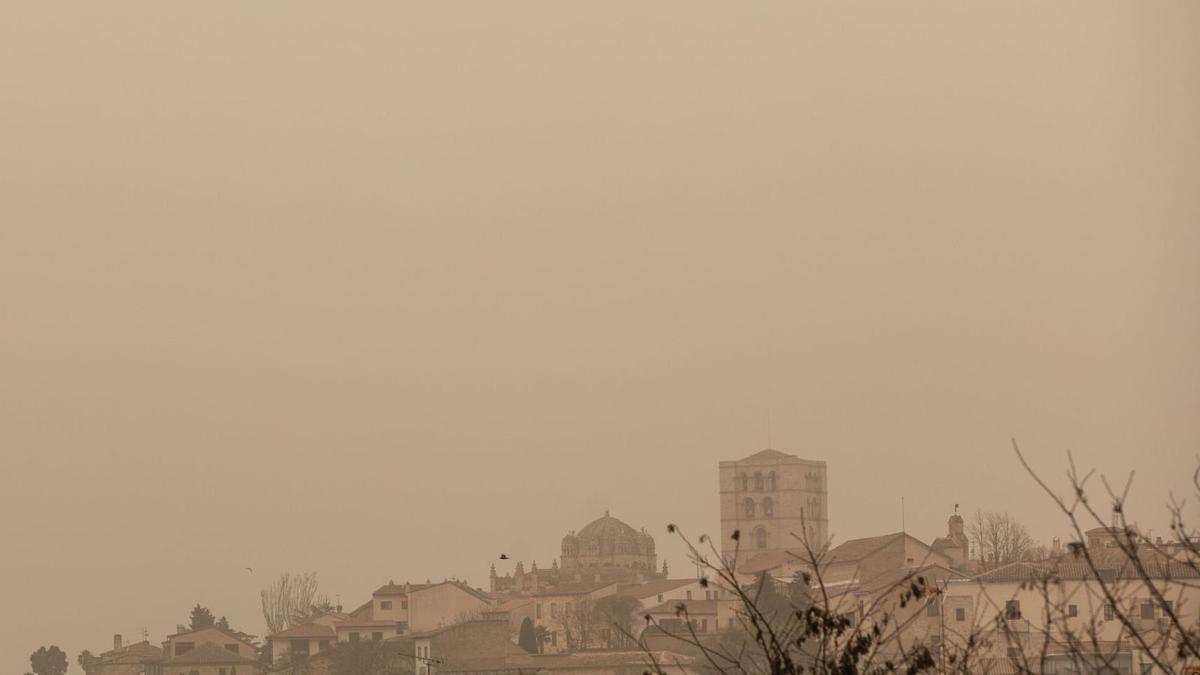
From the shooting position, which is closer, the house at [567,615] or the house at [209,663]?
the house at [209,663]

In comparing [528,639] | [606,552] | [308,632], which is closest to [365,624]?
[308,632]

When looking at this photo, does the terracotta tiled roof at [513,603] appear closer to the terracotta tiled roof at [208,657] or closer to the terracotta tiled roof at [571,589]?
the terracotta tiled roof at [571,589]

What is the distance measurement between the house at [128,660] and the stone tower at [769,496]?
1583 inches

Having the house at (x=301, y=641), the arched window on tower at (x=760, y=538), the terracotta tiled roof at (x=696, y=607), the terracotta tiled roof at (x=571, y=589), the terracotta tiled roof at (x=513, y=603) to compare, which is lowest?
the house at (x=301, y=641)

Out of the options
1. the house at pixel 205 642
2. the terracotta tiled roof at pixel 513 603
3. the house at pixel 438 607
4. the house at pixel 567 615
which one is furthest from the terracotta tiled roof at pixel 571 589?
the house at pixel 205 642

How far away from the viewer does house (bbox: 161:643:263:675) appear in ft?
229

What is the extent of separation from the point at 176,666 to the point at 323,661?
5.05m

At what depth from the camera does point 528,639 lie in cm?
7181

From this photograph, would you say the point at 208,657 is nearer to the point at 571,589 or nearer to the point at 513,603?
the point at 513,603

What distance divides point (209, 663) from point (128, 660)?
821 centimetres

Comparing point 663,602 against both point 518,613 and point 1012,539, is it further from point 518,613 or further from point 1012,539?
point 1012,539

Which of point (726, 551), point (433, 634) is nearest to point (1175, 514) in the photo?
point (433, 634)

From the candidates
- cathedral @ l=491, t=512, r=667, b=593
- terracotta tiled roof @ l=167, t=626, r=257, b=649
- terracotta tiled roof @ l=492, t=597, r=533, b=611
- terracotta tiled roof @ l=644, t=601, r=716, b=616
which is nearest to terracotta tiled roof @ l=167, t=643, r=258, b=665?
terracotta tiled roof @ l=167, t=626, r=257, b=649

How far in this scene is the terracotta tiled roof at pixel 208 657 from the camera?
69938mm
